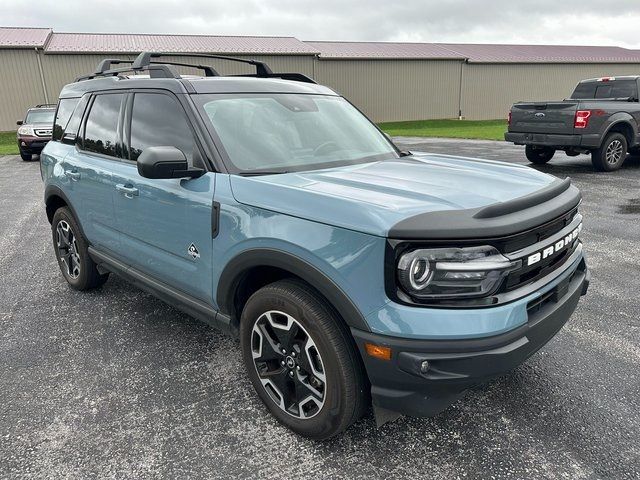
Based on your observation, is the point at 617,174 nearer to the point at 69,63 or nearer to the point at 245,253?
the point at 245,253

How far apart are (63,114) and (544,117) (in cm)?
912

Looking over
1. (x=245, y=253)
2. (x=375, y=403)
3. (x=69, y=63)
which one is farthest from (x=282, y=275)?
(x=69, y=63)

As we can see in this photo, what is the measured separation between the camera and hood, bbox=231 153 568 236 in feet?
6.87

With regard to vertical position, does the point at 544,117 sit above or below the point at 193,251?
above

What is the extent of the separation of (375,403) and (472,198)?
1021 mm

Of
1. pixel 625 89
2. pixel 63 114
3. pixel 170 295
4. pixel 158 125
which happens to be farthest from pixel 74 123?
pixel 625 89

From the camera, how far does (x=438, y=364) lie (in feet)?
6.57

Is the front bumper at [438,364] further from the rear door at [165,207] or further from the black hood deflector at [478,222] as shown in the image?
the rear door at [165,207]

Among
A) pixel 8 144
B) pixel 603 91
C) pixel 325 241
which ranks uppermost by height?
pixel 603 91

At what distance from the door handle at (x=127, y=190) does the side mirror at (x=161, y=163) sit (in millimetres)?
683

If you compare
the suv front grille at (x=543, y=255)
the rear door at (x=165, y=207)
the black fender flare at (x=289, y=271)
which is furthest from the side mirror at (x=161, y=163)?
the suv front grille at (x=543, y=255)

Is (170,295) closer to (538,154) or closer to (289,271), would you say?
(289,271)

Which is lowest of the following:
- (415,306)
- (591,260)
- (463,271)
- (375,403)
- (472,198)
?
(591,260)

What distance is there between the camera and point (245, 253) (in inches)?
98.8
